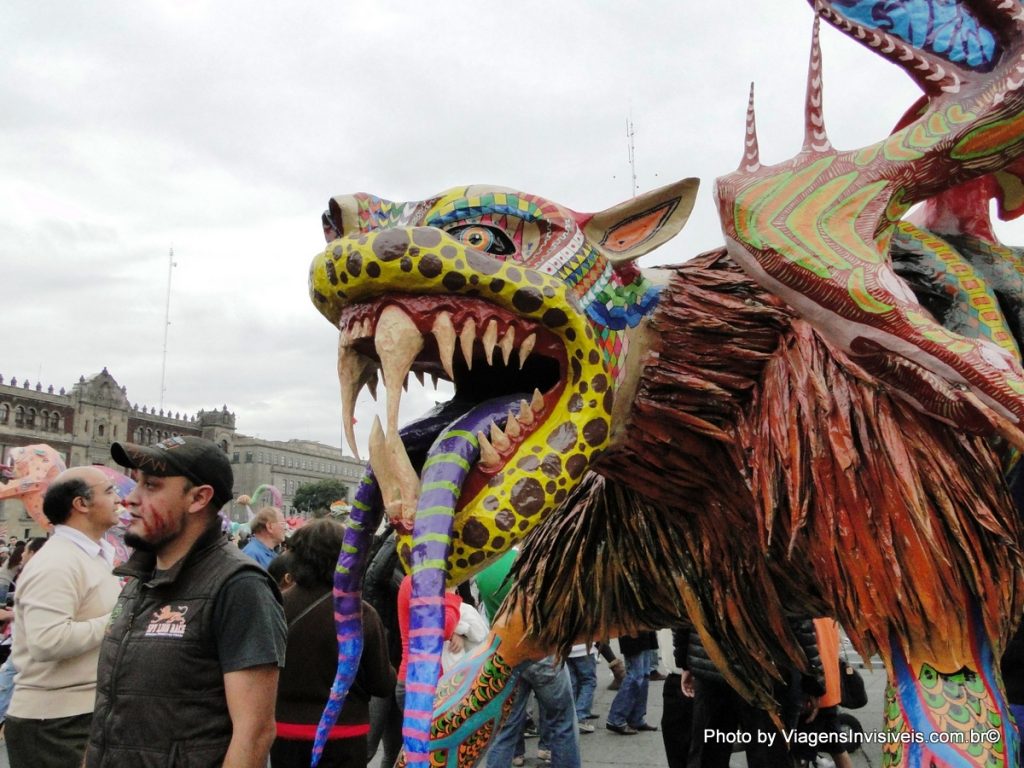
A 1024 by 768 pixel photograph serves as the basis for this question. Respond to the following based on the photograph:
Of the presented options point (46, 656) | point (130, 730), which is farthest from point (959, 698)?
point (46, 656)

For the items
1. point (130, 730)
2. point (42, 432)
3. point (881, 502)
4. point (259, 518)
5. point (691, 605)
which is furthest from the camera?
point (42, 432)

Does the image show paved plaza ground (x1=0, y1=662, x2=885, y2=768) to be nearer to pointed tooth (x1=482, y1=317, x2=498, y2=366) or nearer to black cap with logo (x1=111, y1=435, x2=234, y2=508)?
black cap with logo (x1=111, y1=435, x2=234, y2=508)

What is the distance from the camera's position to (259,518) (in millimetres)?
5746

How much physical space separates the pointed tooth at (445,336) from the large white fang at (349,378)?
0.21 meters

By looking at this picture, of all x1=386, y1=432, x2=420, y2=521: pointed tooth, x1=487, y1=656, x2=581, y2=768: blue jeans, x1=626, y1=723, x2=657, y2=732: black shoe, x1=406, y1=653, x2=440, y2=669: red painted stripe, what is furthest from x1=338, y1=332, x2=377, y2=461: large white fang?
x1=626, y1=723, x2=657, y2=732: black shoe

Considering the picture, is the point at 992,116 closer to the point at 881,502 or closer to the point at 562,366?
the point at 881,502

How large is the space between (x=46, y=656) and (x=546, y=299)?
2.44 metres

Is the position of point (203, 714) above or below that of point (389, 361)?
below

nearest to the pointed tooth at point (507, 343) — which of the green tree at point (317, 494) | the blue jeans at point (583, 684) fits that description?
the blue jeans at point (583, 684)

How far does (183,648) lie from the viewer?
2.05 m

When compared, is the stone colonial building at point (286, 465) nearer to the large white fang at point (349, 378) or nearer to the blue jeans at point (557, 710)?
the blue jeans at point (557, 710)

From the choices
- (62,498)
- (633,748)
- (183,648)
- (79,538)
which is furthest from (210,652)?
(633,748)

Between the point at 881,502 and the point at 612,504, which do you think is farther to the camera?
the point at 612,504

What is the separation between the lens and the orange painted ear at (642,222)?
6.32ft
